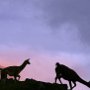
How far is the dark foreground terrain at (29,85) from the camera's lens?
1198 inches

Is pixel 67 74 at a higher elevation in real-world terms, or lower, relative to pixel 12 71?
lower

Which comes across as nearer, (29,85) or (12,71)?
(29,85)

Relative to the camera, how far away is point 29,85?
30.9 meters

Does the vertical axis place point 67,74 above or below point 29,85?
above

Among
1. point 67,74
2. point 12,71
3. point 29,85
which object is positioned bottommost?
point 29,85

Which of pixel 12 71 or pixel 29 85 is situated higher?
pixel 12 71

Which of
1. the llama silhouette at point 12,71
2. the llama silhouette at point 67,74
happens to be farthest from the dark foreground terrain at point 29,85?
the llama silhouette at point 12,71

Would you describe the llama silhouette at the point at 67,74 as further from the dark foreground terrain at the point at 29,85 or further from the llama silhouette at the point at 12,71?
the llama silhouette at the point at 12,71

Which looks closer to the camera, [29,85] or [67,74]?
[29,85]

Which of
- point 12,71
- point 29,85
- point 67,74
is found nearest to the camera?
point 29,85

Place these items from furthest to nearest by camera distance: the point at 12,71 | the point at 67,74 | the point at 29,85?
the point at 12,71 → the point at 67,74 → the point at 29,85

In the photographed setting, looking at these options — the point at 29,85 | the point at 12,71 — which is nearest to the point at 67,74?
the point at 29,85

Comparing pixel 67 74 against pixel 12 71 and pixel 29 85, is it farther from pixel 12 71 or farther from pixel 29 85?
pixel 12 71

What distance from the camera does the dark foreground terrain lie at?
30.4 m
